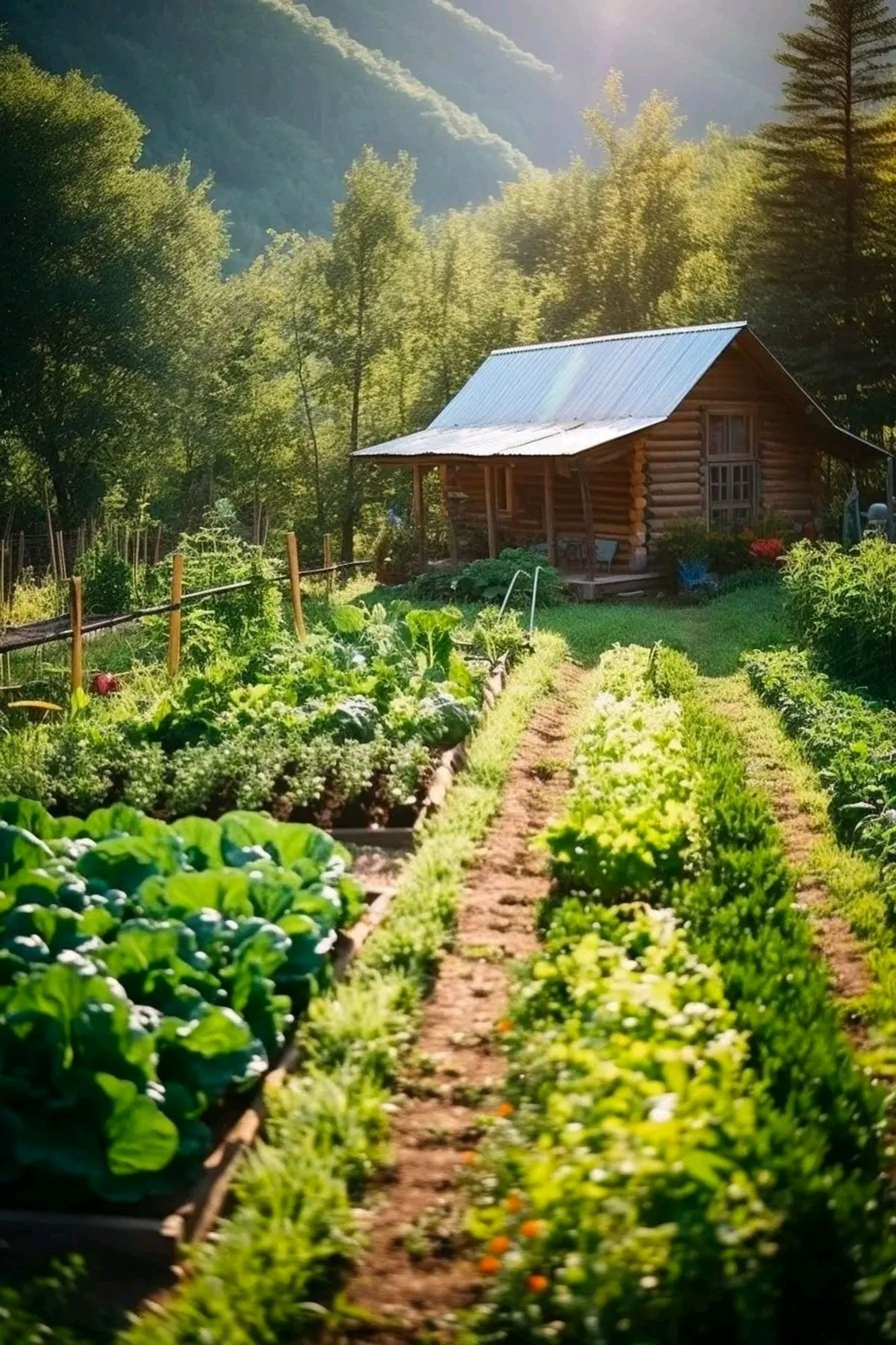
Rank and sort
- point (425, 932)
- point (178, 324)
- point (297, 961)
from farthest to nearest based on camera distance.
Result: point (178, 324) < point (425, 932) < point (297, 961)

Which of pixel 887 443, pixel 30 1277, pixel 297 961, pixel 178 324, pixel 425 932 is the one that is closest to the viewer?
pixel 30 1277

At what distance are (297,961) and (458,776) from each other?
402 centimetres

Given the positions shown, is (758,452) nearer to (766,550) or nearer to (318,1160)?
(766,550)

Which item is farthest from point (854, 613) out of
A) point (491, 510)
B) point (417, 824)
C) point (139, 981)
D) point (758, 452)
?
point (758, 452)

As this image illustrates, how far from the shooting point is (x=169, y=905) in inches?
225

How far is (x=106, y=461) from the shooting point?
3294cm

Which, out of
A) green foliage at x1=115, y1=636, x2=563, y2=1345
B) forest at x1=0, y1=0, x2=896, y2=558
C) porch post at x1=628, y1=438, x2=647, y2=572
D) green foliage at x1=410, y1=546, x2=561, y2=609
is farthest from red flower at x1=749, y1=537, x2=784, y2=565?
green foliage at x1=115, y1=636, x2=563, y2=1345

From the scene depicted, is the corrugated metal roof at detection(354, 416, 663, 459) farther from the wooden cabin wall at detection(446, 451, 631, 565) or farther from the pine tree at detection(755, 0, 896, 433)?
the pine tree at detection(755, 0, 896, 433)

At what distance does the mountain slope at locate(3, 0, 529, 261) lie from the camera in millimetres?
69750

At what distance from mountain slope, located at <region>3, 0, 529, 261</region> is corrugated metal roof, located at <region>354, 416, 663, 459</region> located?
136ft

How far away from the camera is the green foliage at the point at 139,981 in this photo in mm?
4418

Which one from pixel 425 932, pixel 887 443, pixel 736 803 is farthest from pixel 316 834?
pixel 887 443

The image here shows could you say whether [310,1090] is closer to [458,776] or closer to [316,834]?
[316,834]

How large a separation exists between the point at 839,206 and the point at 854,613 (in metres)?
24.2
